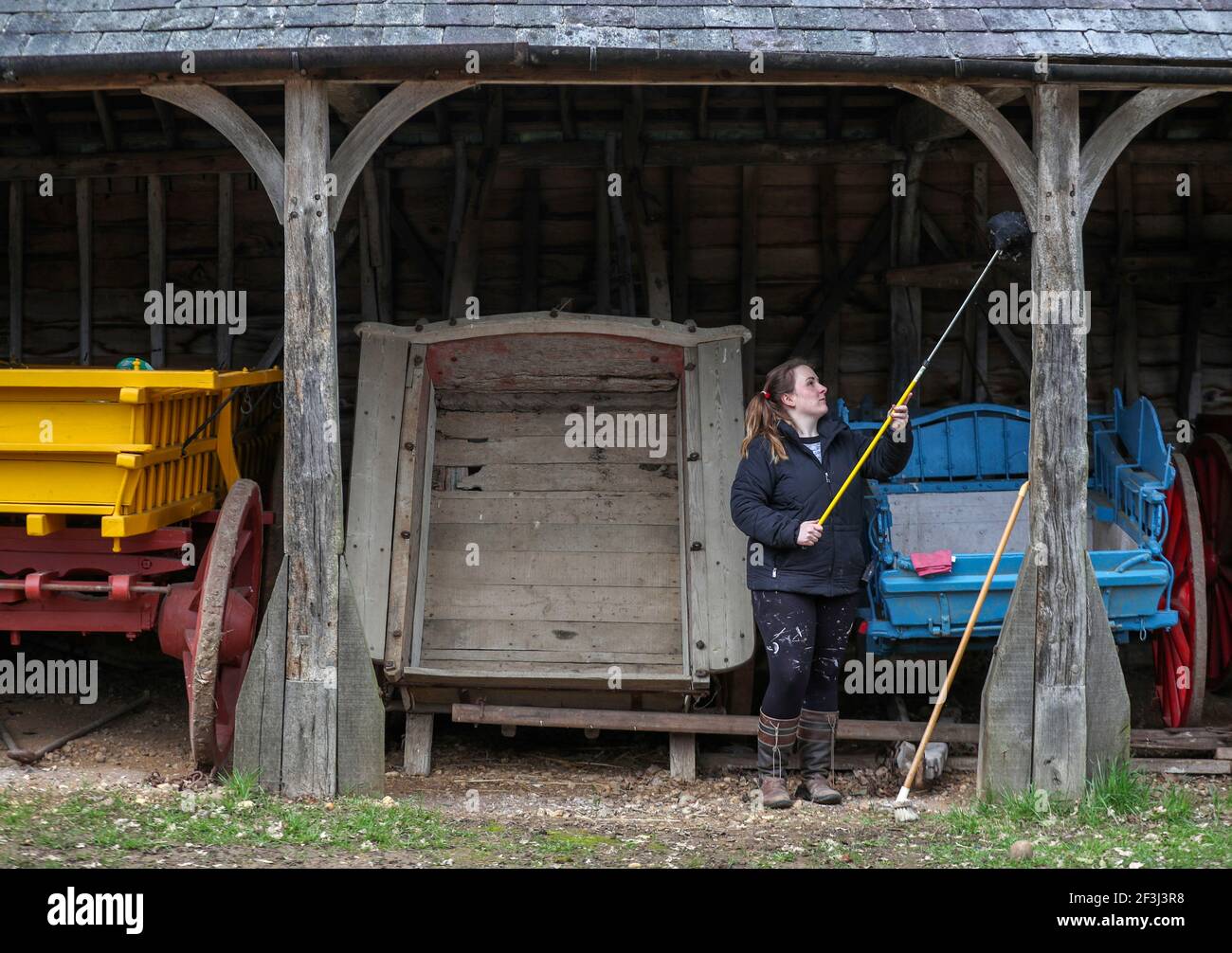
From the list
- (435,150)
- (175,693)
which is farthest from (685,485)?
(175,693)

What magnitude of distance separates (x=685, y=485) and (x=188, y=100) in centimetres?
268

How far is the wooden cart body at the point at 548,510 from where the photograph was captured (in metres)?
5.88

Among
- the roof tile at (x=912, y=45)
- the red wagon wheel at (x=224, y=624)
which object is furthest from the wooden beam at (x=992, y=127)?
the red wagon wheel at (x=224, y=624)

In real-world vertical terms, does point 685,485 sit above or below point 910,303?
below

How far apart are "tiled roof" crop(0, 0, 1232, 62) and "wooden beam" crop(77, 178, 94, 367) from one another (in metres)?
2.57

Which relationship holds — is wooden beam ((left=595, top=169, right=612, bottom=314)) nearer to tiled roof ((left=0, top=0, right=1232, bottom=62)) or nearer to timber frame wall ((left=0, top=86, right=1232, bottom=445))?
timber frame wall ((left=0, top=86, right=1232, bottom=445))

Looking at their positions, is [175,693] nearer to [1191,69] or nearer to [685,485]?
[685,485]

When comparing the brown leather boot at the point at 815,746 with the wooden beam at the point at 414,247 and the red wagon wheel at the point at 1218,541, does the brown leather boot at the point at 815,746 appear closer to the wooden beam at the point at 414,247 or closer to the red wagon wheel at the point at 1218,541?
the red wagon wheel at the point at 1218,541

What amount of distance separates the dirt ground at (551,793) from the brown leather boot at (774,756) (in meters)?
0.09

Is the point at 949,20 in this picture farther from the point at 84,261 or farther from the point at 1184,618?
the point at 84,261

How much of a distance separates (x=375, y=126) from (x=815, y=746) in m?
3.04

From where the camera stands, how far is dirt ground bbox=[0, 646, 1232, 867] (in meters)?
4.72

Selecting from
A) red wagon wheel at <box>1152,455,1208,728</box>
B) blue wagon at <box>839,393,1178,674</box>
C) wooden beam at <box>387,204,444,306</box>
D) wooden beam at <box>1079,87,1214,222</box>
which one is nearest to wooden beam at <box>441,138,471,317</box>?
wooden beam at <box>387,204,444,306</box>

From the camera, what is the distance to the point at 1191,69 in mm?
5016
